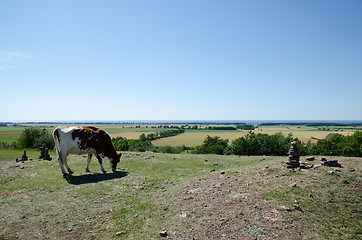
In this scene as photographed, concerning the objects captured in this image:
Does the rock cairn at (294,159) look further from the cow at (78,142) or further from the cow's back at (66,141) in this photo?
the cow's back at (66,141)

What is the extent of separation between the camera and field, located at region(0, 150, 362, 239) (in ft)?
23.4

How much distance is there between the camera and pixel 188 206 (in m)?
9.05

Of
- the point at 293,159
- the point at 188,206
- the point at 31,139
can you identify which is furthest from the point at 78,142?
the point at 31,139

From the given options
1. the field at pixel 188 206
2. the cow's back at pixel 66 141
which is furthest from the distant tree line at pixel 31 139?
the field at pixel 188 206

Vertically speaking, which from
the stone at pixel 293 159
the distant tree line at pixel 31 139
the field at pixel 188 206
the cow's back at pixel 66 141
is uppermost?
the cow's back at pixel 66 141

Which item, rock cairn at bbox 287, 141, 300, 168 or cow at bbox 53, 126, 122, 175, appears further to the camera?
cow at bbox 53, 126, 122, 175

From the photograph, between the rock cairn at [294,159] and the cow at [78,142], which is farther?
the cow at [78,142]

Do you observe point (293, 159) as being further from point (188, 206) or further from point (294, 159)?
point (188, 206)

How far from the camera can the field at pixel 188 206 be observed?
7.12 m

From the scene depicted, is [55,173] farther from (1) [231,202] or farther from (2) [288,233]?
(2) [288,233]

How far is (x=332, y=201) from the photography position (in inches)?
358

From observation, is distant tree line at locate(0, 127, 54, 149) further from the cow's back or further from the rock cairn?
the rock cairn

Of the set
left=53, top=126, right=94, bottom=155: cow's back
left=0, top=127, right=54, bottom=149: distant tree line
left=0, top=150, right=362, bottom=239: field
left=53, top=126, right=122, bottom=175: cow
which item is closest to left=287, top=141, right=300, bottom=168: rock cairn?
left=0, top=150, right=362, bottom=239: field

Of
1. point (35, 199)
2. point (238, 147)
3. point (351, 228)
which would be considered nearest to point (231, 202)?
point (351, 228)
